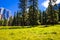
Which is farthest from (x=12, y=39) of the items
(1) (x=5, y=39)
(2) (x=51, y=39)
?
(2) (x=51, y=39)

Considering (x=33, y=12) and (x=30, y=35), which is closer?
(x=30, y=35)

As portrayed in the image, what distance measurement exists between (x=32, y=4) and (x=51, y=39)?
137ft

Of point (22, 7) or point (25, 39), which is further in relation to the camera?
point (22, 7)

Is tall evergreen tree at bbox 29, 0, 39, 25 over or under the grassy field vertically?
over

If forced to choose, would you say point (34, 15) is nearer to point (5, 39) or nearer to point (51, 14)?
point (51, 14)

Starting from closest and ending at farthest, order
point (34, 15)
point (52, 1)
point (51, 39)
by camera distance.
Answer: point (51, 39)
point (34, 15)
point (52, 1)

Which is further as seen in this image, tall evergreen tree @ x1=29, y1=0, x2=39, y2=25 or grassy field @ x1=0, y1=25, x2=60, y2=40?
tall evergreen tree @ x1=29, y1=0, x2=39, y2=25

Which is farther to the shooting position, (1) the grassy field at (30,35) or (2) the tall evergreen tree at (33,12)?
(2) the tall evergreen tree at (33,12)

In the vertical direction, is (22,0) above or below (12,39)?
above

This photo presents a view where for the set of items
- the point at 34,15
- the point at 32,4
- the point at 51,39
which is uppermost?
the point at 32,4

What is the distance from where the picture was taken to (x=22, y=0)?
218 feet

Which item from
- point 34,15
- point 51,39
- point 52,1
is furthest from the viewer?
point 52,1

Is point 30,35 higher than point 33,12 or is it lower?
lower

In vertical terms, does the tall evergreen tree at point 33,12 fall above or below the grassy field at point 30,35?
above
